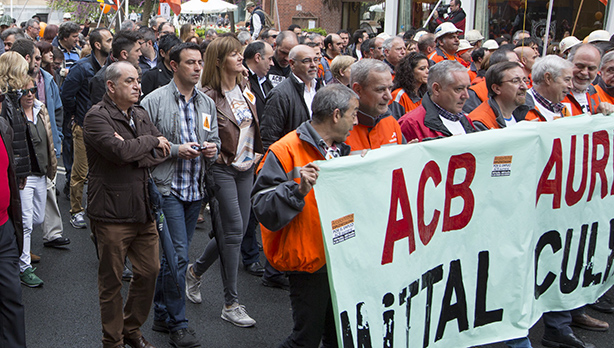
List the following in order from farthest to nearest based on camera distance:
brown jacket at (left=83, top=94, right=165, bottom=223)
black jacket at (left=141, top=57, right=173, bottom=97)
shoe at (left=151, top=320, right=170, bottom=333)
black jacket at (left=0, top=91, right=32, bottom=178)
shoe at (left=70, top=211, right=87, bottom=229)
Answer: shoe at (left=70, top=211, right=87, bottom=229) → black jacket at (left=141, top=57, right=173, bottom=97) → black jacket at (left=0, top=91, right=32, bottom=178) → shoe at (left=151, top=320, right=170, bottom=333) → brown jacket at (left=83, top=94, right=165, bottom=223)

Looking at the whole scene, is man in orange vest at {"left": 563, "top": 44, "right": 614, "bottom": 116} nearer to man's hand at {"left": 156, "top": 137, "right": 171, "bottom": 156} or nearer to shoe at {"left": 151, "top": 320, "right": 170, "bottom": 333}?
man's hand at {"left": 156, "top": 137, "right": 171, "bottom": 156}

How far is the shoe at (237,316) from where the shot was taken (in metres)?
4.96

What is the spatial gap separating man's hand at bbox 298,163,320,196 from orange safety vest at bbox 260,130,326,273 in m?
0.12

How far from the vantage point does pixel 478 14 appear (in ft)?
64.8

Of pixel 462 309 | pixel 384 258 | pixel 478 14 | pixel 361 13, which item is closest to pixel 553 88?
pixel 462 309

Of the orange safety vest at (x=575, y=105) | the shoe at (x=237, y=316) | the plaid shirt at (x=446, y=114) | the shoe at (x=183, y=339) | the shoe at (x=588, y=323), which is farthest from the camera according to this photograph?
the orange safety vest at (x=575, y=105)

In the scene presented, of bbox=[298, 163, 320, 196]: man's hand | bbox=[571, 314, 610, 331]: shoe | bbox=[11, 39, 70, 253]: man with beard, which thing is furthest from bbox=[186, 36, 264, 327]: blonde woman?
bbox=[571, 314, 610, 331]: shoe

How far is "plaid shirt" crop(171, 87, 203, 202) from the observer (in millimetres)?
4504

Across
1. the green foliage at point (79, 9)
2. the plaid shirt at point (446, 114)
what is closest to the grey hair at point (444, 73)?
the plaid shirt at point (446, 114)

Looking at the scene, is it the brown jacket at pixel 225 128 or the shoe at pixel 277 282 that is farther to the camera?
the shoe at pixel 277 282

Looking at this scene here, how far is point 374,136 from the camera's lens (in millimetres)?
4270

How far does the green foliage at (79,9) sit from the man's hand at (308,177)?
31.9 meters

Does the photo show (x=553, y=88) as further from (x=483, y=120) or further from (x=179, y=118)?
(x=179, y=118)

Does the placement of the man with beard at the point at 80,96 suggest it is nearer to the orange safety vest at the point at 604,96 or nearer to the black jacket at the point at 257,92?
the black jacket at the point at 257,92
